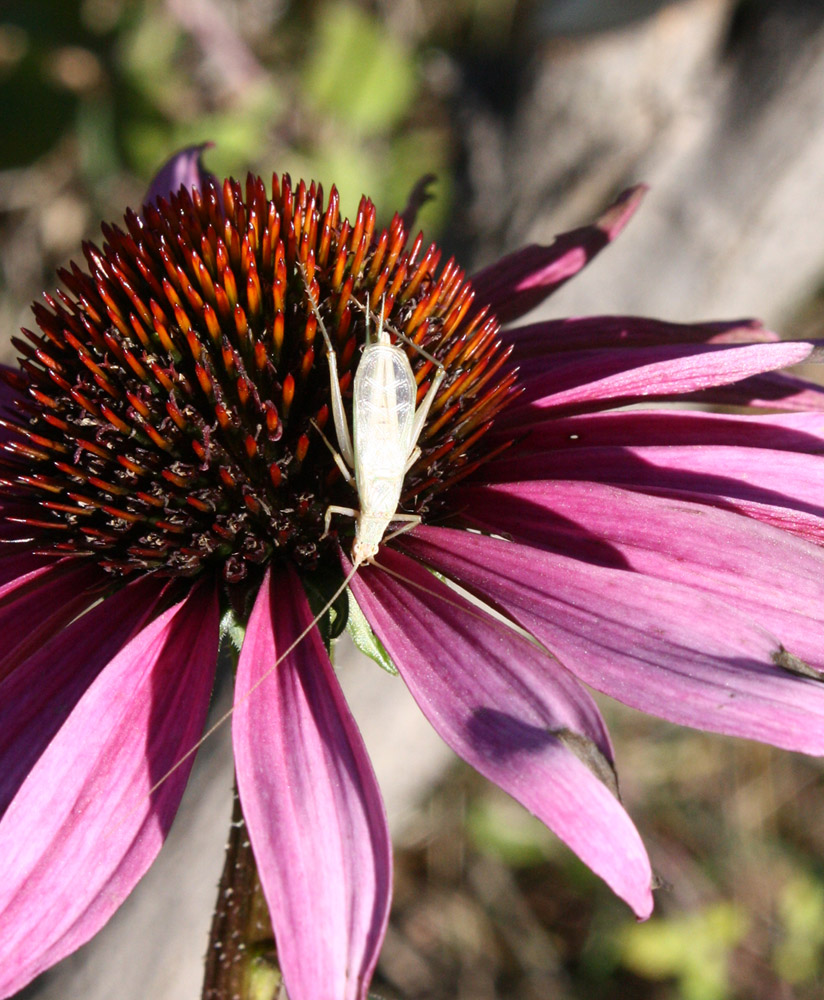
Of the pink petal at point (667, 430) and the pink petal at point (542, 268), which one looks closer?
the pink petal at point (667, 430)

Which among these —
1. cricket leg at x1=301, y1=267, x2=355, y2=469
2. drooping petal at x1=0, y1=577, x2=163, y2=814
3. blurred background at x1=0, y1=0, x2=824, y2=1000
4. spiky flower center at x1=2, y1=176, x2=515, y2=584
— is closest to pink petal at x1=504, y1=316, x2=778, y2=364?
spiky flower center at x1=2, y1=176, x2=515, y2=584

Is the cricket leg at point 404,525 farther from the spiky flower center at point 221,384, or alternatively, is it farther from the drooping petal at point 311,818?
the drooping petal at point 311,818

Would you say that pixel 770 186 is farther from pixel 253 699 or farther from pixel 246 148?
pixel 253 699

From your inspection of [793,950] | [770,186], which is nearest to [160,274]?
[770,186]

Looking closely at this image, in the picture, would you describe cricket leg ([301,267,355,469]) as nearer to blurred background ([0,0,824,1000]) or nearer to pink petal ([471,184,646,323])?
pink petal ([471,184,646,323])

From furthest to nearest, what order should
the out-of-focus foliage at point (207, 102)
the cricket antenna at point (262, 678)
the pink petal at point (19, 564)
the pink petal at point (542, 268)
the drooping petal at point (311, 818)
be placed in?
the out-of-focus foliage at point (207, 102) < the pink petal at point (542, 268) < the pink petal at point (19, 564) < the cricket antenna at point (262, 678) < the drooping petal at point (311, 818)

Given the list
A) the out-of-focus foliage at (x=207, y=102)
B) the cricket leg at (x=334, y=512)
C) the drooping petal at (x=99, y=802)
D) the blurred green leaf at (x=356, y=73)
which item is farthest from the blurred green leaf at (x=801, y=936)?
the blurred green leaf at (x=356, y=73)

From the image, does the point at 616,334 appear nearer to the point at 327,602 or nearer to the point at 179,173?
the point at 327,602
